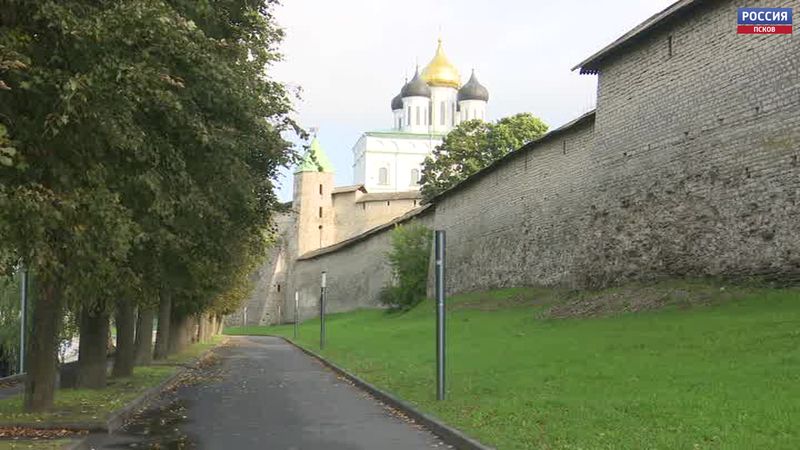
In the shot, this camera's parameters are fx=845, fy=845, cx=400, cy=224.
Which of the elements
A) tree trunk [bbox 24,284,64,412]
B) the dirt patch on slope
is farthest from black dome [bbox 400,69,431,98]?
tree trunk [bbox 24,284,64,412]

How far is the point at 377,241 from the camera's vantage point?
74375 mm

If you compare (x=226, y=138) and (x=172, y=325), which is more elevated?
(x=226, y=138)

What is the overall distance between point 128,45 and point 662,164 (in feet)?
68.7

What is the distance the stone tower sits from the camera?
94.7 m

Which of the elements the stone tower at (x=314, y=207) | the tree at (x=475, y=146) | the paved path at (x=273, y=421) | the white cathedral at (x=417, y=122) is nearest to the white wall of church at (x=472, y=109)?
the white cathedral at (x=417, y=122)

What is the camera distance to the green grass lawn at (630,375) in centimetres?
855

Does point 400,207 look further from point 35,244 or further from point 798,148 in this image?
point 35,244

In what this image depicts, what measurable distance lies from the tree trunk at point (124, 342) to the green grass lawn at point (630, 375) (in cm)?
536

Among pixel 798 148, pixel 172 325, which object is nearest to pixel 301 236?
pixel 172 325

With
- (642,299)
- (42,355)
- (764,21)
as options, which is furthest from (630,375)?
(764,21)

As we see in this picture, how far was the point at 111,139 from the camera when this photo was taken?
8211mm

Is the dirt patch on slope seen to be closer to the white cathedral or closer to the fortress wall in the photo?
the fortress wall

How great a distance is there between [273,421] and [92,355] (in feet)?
18.0

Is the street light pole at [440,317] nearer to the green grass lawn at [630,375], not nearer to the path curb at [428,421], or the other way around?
the green grass lawn at [630,375]
